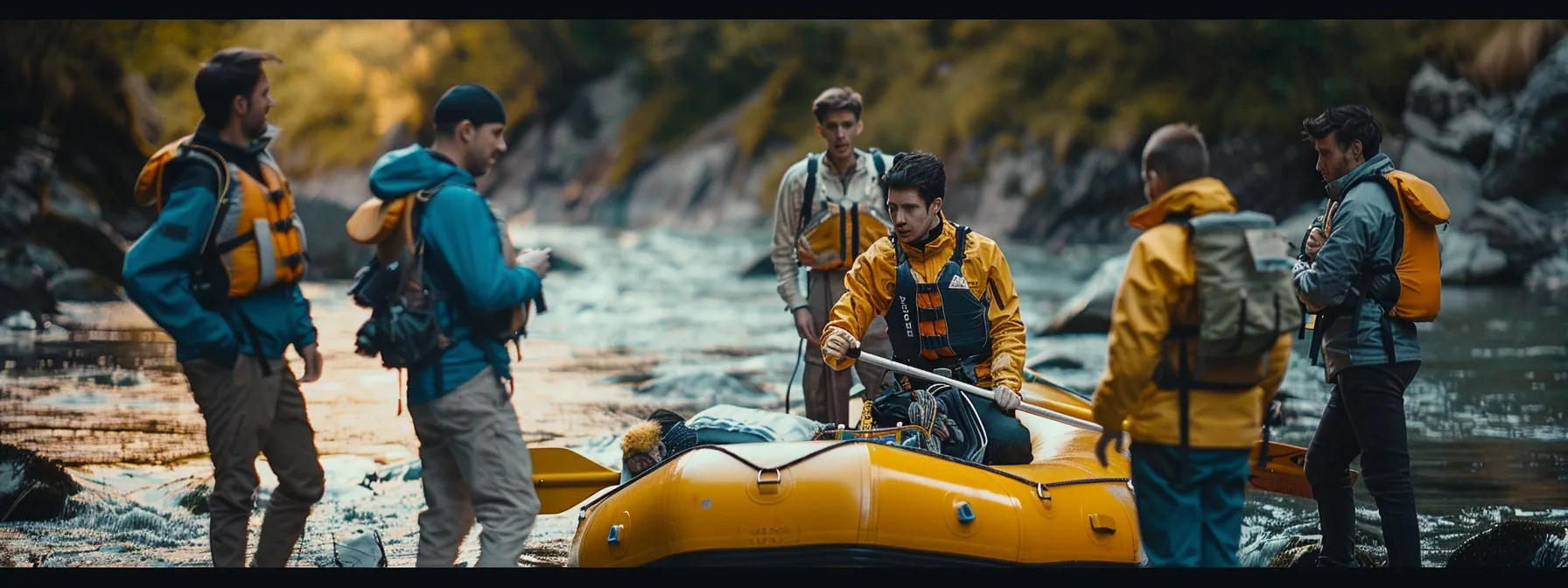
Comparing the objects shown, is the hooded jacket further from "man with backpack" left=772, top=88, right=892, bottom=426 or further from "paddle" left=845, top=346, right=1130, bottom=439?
"man with backpack" left=772, top=88, right=892, bottom=426

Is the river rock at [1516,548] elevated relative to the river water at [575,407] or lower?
lower

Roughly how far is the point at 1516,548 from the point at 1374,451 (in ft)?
3.28

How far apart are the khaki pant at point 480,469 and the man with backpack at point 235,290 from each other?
0.41 m

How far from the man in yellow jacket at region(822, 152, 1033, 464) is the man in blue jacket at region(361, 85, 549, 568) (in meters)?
1.31

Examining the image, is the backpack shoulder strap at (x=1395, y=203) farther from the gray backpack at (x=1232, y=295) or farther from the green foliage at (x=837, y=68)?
the green foliage at (x=837, y=68)

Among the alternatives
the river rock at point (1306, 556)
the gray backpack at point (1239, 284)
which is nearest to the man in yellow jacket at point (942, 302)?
the river rock at point (1306, 556)

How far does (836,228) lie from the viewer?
20.6 feet

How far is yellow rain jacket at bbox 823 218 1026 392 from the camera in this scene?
4918 millimetres

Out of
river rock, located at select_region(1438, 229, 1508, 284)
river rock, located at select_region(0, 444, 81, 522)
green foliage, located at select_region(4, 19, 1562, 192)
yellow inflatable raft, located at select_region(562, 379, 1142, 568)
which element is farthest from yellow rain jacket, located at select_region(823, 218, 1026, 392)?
river rock, located at select_region(1438, 229, 1508, 284)

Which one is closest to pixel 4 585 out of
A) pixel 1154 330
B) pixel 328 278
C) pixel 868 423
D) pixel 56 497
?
pixel 56 497

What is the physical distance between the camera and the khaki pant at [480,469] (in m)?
3.77

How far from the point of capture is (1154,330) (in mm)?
3539

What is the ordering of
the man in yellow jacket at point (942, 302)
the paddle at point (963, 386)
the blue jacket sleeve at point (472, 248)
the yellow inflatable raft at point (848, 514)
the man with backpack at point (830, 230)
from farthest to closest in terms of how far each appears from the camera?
the man with backpack at point (830, 230)
the man in yellow jacket at point (942, 302)
the paddle at point (963, 386)
the yellow inflatable raft at point (848, 514)
the blue jacket sleeve at point (472, 248)

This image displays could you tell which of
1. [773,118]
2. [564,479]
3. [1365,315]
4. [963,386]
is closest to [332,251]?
[564,479]
